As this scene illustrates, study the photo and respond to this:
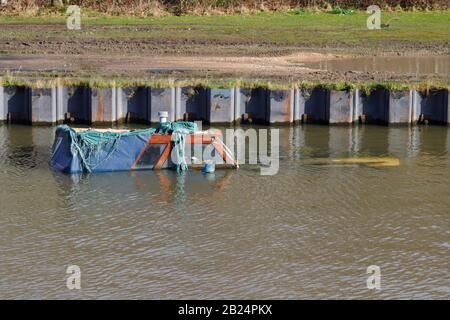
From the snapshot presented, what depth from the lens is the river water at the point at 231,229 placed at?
18.0 meters

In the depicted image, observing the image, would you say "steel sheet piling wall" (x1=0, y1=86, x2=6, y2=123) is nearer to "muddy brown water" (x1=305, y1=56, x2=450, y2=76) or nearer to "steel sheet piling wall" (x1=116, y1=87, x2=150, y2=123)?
"steel sheet piling wall" (x1=116, y1=87, x2=150, y2=123)

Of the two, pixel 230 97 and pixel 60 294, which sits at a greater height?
pixel 230 97

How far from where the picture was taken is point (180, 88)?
30953 millimetres

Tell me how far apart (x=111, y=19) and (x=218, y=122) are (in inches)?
970

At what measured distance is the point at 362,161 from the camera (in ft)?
88.6

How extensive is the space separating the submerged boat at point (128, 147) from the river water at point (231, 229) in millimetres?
308

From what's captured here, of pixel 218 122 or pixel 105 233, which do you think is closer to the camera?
pixel 105 233

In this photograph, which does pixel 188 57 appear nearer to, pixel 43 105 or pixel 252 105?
pixel 252 105

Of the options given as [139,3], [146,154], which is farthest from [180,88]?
[139,3]

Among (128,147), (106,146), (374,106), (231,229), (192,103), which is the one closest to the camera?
(231,229)

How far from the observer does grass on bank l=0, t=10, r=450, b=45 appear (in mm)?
47656

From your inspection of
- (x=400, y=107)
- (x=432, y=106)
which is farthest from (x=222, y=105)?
(x=432, y=106)

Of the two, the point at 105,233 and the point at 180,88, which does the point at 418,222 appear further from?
the point at 180,88

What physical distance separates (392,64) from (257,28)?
1071 centimetres
